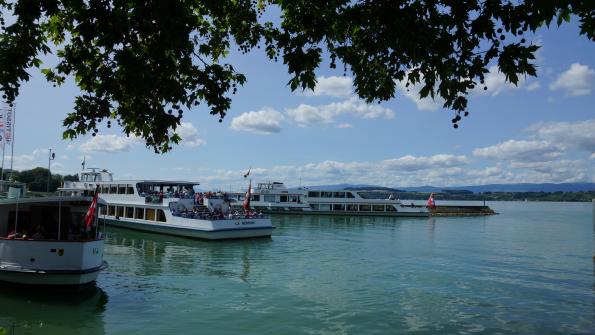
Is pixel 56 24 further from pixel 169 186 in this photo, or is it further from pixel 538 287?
pixel 169 186

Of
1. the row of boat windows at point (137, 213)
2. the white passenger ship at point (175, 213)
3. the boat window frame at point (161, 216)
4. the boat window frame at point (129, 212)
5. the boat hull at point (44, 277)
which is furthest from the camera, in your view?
the boat window frame at point (129, 212)

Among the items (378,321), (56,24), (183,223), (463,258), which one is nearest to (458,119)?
(56,24)

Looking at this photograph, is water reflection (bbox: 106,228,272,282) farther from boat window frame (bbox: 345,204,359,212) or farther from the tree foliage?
boat window frame (bbox: 345,204,359,212)

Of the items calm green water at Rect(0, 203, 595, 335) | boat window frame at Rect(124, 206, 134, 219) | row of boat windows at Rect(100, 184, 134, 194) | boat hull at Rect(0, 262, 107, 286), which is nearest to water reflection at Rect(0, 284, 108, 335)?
calm green water at Rect(0, 203, 595, 335)

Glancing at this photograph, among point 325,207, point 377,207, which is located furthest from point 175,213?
point 377,207

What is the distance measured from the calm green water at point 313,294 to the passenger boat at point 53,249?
67 centimetres

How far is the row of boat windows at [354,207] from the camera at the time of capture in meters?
75.7

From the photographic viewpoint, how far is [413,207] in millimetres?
75688

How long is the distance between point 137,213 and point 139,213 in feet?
1.01

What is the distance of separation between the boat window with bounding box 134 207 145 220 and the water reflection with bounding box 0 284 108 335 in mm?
22685

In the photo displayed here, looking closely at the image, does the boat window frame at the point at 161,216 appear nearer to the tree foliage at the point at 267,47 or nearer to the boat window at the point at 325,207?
the tree foliage at the point at 267,47

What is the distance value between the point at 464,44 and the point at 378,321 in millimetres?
10964

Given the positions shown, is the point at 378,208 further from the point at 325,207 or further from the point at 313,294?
the point at 313,294

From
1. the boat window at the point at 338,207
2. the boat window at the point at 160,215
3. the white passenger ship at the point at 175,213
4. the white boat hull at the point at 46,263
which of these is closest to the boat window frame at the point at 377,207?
the boat window at the point at 338,207
